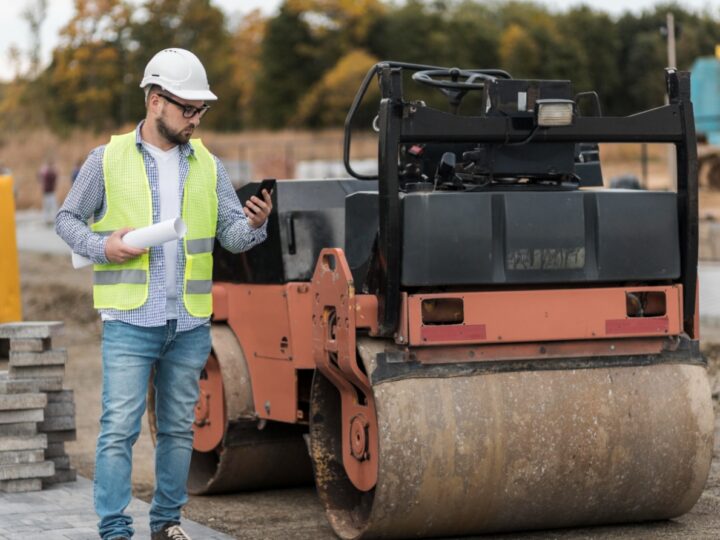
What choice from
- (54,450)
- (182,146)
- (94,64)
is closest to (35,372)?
(54,450)

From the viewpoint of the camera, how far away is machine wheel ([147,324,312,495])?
23.6 feet

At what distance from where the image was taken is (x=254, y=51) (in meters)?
90.4

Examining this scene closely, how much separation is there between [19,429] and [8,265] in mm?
6020

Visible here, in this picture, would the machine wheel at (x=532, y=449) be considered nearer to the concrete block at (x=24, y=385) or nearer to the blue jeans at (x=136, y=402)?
the blue jeans at (x=136, y=402)

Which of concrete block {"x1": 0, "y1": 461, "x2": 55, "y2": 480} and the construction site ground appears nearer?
the construction site ground

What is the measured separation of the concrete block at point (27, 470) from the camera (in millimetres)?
7113

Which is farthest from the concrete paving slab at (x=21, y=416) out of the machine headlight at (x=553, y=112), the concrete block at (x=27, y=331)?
the machine headlight at (x=553, y=112)

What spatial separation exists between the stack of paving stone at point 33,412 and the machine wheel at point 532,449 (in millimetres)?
1727

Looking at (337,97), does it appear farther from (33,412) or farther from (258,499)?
(33,412)

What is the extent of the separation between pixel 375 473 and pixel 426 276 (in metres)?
0.82

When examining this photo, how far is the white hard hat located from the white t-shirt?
9.9 inches

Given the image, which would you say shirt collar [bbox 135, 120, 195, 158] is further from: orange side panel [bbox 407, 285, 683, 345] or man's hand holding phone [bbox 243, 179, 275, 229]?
orange side panel [bbox 407, 285, 683, 345]

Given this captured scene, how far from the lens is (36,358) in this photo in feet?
24.1

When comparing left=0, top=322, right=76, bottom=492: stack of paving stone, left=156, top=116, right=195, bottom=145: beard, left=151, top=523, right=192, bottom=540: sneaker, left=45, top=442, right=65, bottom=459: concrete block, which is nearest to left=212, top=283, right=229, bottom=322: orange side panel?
left=0, top=322, right=76, bottom=492: stack of paving stone
